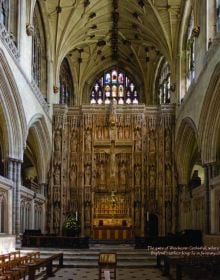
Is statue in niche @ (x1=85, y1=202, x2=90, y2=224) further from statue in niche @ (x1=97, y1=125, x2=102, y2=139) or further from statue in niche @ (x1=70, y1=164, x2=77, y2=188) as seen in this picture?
statue in niche @ (x1=97, y1=125, x2=102, y2=139)

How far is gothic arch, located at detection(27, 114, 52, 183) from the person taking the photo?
→ 3294cm

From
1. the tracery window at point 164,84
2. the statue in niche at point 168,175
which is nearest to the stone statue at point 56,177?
the statue in niche at point 168,175

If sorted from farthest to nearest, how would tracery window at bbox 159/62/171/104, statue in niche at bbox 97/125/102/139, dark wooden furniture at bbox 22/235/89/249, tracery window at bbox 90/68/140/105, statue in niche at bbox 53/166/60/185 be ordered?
tracery window at bbox 90/68/140/105 < tracery window at bbox 159/62/171/104 < statue in niche at bbox 97/125/102/139 < statue in niche at bbox 53/166/60/185 < dark wooden furniture at bbox 22/235/89/249

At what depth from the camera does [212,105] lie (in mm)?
26016

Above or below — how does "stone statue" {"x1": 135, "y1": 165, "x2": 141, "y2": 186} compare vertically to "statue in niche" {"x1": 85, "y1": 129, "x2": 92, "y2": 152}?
below

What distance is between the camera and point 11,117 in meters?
26.2

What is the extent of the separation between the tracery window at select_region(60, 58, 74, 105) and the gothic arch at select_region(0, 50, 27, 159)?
15017 millimetres

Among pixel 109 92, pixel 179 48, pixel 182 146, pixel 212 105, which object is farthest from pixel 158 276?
pixel 109 92

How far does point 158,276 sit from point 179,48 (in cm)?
2018

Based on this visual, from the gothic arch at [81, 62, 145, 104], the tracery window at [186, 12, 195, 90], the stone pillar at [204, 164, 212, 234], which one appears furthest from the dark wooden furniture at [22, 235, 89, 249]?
the gothic arch at [81, 62, 145, 104]

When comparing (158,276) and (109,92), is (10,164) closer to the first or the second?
(158,276)

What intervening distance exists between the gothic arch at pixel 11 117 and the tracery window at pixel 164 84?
15.3m

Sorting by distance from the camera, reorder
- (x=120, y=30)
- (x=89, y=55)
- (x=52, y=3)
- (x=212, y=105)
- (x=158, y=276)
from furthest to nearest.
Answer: (x=89, y=55), (x=120, y=30), (x=52, y=3), (x=212, y=105), (x=158, y=276)

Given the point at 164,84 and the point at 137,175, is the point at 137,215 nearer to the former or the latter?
the point at 137,175
